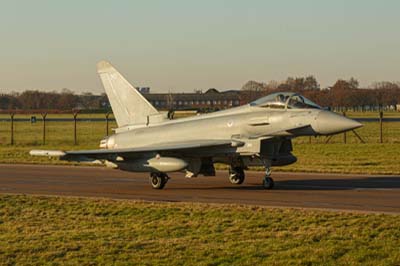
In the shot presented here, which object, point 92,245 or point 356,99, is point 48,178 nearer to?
point 92,245

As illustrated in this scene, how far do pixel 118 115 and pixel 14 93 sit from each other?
170 metres

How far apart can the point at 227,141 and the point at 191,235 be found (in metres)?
8.11

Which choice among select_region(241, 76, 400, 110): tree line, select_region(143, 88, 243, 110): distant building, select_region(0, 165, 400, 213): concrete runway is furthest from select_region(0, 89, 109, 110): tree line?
select_region(0, 165, 400, 213): concrete runway

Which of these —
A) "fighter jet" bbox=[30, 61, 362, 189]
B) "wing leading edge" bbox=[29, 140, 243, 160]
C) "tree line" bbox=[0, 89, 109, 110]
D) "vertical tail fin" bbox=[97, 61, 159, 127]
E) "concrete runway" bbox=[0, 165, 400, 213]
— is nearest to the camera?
"concrete runway" bbox=[0, 165, 400, 213]

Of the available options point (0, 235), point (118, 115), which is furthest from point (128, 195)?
point (0, 235)

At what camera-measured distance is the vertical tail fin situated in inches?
945

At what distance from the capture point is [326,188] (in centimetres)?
2108

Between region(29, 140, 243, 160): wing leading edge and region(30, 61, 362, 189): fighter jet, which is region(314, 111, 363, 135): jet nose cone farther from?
region(29, 140, 243, 160): wing leading edge

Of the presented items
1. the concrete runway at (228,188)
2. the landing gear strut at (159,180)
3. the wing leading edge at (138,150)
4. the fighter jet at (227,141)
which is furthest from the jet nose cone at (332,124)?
the landing gear strut at (159,180)

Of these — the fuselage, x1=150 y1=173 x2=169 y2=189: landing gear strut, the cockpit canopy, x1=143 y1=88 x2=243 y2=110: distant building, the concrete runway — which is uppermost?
x1=143 y1=88 x2=243 y2=110: distant building

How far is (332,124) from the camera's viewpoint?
1970 centimetres

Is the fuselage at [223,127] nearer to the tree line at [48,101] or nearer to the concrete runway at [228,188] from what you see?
the concrete runway at [228,188]

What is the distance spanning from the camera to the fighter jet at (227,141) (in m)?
20.2

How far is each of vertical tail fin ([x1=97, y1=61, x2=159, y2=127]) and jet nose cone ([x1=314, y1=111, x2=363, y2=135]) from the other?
20.2ft
